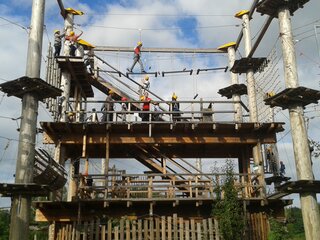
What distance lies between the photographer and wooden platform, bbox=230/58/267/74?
20.6 metres

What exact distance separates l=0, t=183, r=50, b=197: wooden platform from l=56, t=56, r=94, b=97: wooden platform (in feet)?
25.8

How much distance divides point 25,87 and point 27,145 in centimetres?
192

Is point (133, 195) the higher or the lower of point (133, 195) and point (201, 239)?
the higher

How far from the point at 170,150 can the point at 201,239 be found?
657 cm

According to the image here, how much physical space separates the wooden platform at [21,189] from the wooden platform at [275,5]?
1022 centimetres

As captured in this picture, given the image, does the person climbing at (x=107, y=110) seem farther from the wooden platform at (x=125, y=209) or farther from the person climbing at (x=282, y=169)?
the person climbing at (x=282, y=169)

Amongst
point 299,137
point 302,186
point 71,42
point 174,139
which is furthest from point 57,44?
point 302,186

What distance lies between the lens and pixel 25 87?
1321 centimetres

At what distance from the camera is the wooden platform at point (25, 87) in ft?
42.9

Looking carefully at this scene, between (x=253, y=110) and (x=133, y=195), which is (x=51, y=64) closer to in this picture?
(x=133, y=195)

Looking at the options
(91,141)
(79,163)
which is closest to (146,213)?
(91,141)

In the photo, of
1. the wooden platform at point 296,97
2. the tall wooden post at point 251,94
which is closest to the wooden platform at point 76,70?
the tall wooden post at point 251,94

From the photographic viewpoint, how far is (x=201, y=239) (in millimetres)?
14648

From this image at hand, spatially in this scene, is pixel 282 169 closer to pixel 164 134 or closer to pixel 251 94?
pixel 251 94
